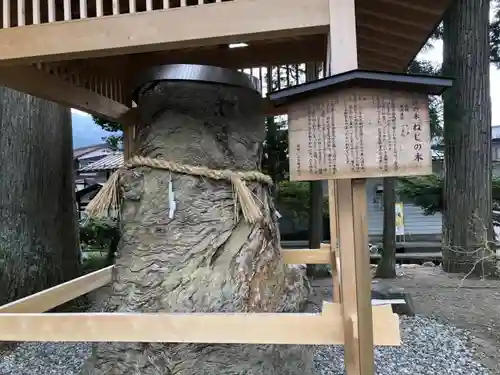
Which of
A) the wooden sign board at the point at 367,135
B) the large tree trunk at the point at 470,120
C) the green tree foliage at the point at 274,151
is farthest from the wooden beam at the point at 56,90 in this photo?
the large tree trunk at the point at 470,120

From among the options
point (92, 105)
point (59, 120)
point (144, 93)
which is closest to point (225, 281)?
point (144, 93)

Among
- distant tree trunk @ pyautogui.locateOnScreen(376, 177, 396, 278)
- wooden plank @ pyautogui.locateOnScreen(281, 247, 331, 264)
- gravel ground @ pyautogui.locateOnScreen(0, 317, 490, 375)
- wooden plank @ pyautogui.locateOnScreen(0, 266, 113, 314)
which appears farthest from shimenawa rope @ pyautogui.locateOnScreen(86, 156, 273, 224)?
distant tree trunk @ pyautogui.locateOnScreen(376, 177, 396, 278)

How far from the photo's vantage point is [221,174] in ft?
7.08

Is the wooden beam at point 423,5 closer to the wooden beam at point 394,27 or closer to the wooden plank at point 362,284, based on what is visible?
the wooden beam at point 394,27

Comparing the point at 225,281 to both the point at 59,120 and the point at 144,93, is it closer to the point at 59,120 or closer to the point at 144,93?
the point at 144,93

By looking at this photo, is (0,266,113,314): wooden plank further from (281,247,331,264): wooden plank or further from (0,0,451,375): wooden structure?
(281,247,331,264): wooden plank

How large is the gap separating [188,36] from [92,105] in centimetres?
139

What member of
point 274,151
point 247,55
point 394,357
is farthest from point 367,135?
point 274,151

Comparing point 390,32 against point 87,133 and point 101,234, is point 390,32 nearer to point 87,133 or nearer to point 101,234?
point 101,234

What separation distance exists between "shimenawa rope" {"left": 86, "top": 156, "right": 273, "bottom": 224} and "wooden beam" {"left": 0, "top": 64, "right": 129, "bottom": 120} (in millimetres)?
588

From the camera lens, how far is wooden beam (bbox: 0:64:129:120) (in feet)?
6.69

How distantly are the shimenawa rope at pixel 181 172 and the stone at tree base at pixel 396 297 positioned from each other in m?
2.29

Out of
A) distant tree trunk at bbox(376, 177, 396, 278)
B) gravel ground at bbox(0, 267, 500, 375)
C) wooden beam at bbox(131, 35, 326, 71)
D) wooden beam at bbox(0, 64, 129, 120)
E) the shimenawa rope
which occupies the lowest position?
gravel ground at bbox(0, 267, 500, 375)

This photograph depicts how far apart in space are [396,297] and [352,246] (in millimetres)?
2749
